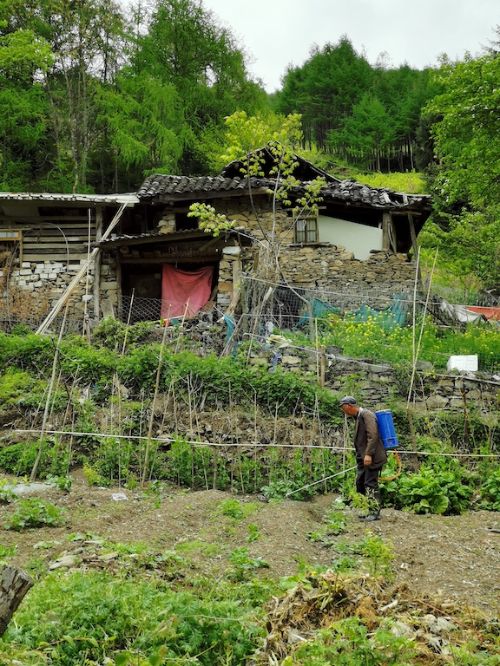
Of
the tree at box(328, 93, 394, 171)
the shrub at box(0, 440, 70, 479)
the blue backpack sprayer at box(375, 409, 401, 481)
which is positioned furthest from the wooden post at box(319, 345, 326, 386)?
the tree at box(328, 93, 394, 171)

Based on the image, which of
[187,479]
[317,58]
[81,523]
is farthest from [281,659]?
[317,58]

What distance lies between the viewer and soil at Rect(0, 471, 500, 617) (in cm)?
489

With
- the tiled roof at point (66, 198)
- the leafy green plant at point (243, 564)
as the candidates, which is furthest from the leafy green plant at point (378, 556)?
the tiled roof at point (66, 198)

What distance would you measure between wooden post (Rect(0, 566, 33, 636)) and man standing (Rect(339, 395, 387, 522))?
433 cm

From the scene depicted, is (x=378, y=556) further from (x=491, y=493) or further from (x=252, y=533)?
(x=491, y=493)

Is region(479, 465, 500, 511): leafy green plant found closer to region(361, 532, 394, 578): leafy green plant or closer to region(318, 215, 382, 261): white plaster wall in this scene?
region(361, 532, 394, 578): leafy green plant

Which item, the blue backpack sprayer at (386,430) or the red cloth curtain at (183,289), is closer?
the blue backpack sprayer at (386,430)

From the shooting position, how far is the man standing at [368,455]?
6.68 meters

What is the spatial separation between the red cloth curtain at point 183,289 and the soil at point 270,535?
22.5 feet

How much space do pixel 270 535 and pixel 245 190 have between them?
950 centimetres

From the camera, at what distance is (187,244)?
553 inches

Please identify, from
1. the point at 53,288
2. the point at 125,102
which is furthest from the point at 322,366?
the point at 125,102

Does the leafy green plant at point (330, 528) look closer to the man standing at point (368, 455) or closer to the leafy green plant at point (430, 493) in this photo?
the man standing at point (368, 455)

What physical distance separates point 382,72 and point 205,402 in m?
42.5
